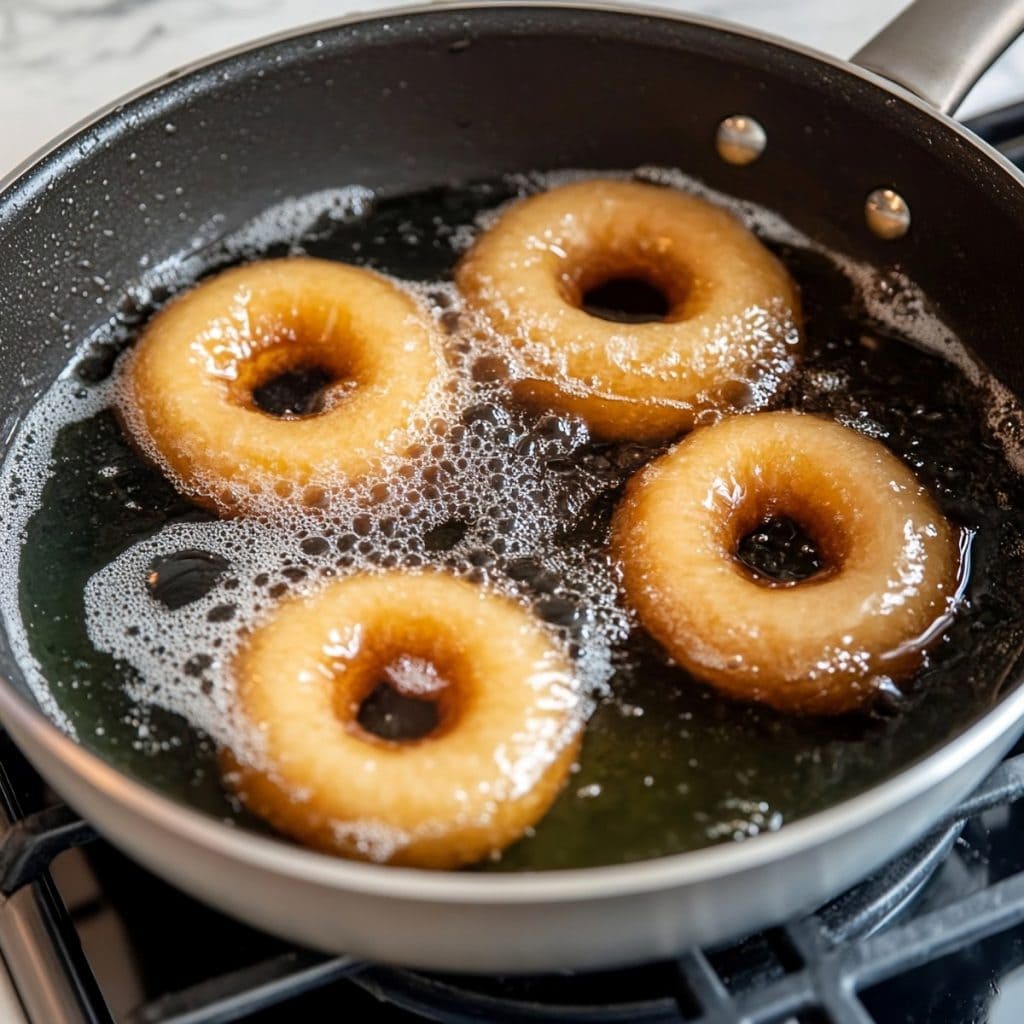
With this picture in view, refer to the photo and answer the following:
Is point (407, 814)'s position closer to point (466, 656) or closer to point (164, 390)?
point (466, 656)

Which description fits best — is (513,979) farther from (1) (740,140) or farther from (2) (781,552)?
(1) (740,140)

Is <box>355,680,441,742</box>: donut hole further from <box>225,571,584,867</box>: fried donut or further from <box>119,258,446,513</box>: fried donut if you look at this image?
<box>119,258,446,513</box>: fried donut

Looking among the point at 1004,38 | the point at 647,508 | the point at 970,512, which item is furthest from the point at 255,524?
the point at 1004,38

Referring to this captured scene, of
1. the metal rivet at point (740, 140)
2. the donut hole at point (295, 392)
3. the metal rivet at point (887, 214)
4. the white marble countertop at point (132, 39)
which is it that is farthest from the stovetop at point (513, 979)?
the white marble countertop at point (132, 39)

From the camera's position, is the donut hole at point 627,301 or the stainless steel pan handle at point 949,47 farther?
the donut hole at point 627,301

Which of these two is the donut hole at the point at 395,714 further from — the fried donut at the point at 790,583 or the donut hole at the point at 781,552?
the donut hole at the point at 781,552

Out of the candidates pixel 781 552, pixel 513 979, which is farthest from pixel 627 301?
pixel 513 979
